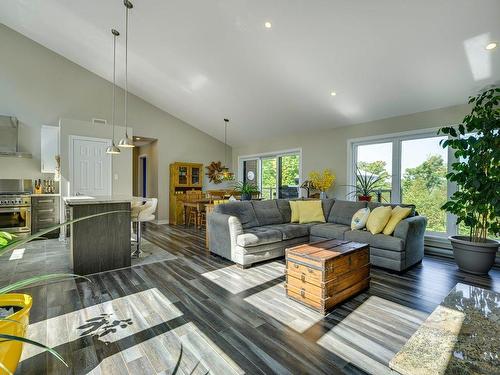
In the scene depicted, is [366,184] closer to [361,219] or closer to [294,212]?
[361,219]

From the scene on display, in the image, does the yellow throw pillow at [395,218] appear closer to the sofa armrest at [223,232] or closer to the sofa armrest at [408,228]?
the sofa armrest at [408,228]

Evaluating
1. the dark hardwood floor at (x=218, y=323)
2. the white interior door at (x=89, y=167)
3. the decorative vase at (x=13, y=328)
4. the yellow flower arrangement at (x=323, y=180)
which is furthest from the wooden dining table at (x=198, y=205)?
the decorative vase at (x=13, y=328)

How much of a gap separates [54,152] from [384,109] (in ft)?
23.9

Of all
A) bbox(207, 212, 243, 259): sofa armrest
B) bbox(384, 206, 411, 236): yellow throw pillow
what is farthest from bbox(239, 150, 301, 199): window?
bbox(207, 212, 243, 259): sofa armrest

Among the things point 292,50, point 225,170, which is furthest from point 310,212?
point 225,170

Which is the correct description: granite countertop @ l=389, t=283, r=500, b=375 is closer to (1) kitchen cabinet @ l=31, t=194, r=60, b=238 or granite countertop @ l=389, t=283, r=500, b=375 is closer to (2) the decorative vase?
(2) the decorative vase

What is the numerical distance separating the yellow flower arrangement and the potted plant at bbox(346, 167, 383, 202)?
1.56 feet

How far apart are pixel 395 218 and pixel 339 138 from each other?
275cm

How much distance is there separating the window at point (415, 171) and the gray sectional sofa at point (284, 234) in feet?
3.06

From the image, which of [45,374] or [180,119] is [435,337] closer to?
[45,374]

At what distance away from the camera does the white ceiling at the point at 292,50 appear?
3174 millimetres

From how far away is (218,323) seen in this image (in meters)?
2.21

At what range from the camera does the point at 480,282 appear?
313cm

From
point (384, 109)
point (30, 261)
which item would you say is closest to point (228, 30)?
point (384, 109)
